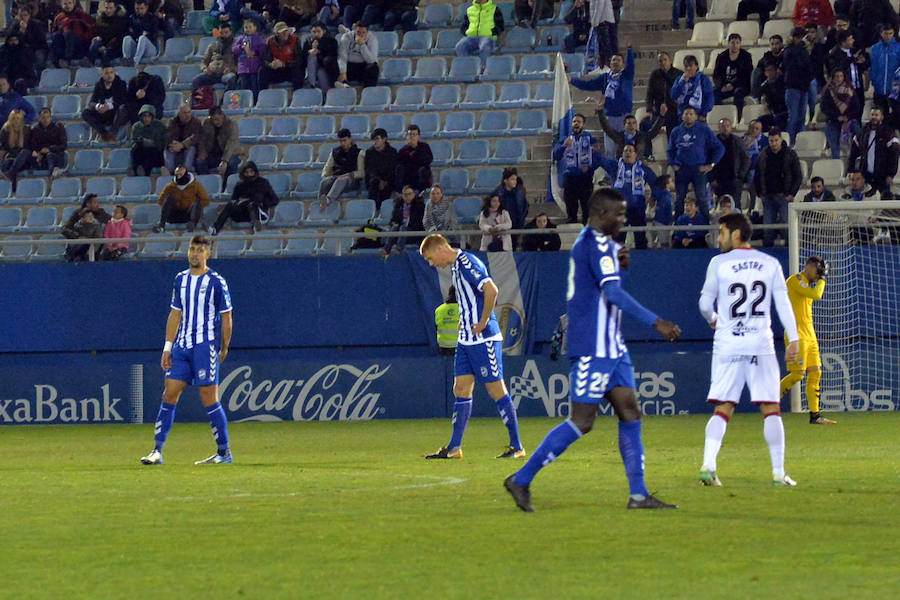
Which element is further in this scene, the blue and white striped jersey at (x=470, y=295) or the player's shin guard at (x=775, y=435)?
the blue and white striped jersey at (x=470, y=295)

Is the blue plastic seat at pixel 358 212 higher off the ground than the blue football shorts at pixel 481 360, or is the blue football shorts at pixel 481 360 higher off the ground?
the blue plastic seat at pixel 358 212

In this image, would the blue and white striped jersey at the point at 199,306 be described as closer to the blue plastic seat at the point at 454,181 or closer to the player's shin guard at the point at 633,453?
the player's shin guard at the point at 633,453

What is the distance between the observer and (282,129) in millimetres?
27297

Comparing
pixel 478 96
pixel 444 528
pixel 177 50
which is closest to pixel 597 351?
pixel 444 528

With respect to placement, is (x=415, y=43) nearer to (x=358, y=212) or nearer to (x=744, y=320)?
(x=358, y=212)

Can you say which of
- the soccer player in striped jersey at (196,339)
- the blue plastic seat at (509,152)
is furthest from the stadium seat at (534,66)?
the soccer player in striped jersey at (196,339)

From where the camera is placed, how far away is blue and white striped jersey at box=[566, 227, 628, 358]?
9.14 m

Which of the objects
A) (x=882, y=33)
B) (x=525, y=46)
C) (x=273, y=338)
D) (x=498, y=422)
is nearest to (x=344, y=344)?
(x=273, y=338)

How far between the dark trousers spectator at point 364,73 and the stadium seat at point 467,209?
4.34 meters

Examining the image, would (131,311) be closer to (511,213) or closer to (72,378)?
(72,378)

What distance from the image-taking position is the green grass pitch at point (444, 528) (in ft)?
21.9

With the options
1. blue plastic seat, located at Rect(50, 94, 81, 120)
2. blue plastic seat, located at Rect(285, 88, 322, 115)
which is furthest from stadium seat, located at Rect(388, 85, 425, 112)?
blue plastic seat, located at Rect(50, 94, 81, 120)

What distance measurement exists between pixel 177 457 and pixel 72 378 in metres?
8.20

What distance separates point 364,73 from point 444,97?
1.66m
